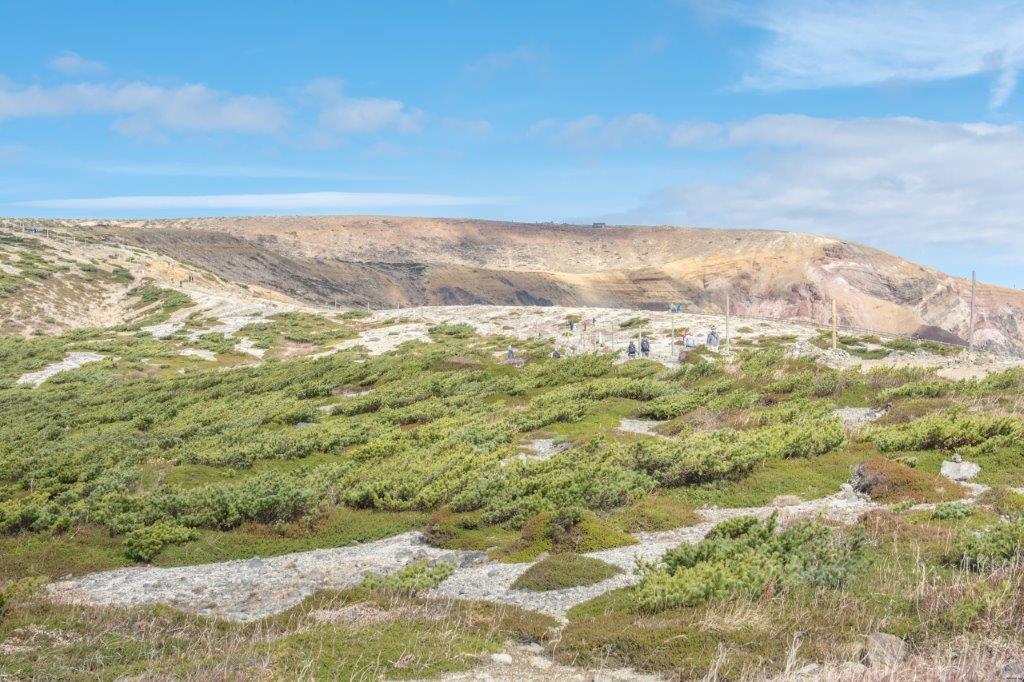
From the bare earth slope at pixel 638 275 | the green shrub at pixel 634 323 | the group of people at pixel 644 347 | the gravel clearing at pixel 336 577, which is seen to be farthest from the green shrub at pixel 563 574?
the bare earth slope at pixel 638 275

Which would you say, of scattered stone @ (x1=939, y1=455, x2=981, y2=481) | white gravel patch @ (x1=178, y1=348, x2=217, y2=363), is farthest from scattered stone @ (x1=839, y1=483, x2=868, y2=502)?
white gravel patch @ (x1=178, y1=348, x2=217, y2=363)

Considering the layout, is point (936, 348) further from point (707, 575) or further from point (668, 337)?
point (707, 575)

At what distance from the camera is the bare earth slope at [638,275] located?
10700 centimetres

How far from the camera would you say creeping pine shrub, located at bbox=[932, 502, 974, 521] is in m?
12.3

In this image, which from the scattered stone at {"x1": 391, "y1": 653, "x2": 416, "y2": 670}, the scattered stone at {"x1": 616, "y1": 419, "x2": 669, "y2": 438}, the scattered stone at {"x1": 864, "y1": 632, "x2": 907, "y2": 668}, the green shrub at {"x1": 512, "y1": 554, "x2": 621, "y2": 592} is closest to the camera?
the scattered stone at {"x1": 864, "y1": 632, "x2": 907, "y2": 668}

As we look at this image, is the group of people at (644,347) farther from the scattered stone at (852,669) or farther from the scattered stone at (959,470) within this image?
the scattered stone at (852,669)

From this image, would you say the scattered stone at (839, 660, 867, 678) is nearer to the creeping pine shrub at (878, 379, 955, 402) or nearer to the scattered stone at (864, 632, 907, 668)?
the scattered stone at (864, 632, 907, 668)

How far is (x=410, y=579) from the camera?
1179 centimetres

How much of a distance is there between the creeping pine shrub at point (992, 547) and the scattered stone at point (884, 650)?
235 cm

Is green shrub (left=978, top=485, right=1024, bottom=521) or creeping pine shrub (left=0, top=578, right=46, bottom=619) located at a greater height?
green shrub (left=978, top=485, right=1024, bottom=521)

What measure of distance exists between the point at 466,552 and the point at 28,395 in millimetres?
32827

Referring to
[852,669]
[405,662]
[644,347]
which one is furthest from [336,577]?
[644,347]

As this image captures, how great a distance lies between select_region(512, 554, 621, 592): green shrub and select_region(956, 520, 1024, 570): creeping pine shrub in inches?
185

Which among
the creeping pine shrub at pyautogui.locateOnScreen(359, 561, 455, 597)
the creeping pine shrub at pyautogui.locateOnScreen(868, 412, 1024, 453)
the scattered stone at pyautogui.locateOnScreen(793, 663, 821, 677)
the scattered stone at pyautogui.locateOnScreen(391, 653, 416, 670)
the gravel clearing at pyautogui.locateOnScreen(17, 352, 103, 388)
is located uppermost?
the creeping pine shrub at pyautogui.locateOnScreen(868, 412, 1024, 453)
